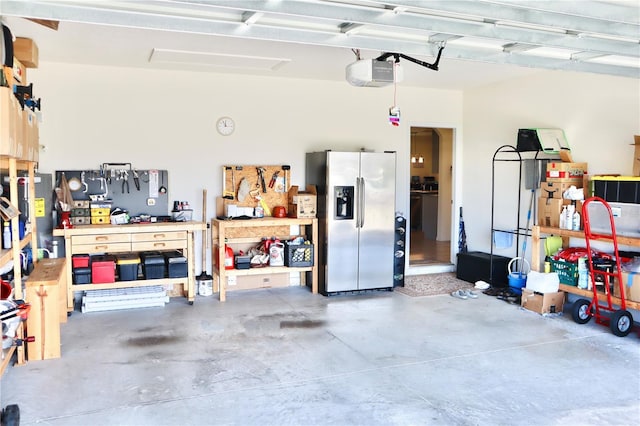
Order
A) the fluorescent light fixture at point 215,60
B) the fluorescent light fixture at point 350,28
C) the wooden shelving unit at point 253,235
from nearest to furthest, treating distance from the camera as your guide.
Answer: the fluorescent light fixture at point 350,28, the fluorescent light fixture at point 215,60, the wooden shelving unit at point 253,235

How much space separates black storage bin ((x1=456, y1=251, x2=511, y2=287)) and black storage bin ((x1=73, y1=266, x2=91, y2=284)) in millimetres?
4697

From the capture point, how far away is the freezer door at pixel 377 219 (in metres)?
6.63

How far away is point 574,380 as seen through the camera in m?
4.00

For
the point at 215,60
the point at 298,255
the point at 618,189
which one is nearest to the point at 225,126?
the point at 215,60

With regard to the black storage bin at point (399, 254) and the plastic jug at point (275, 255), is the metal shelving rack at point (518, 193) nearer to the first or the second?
the black storage bin at point (399, 254)

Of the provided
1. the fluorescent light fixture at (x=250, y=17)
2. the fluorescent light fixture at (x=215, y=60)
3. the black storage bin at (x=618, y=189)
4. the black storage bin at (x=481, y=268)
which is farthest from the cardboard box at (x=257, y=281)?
the fluorescent light fixture at (x=250, y=17)

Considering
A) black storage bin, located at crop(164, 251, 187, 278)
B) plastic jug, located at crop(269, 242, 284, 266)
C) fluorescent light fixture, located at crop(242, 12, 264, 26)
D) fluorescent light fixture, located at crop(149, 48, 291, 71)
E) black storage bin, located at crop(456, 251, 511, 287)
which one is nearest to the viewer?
fluorescent light fixture, located at crop(242, 12, 264, 26)

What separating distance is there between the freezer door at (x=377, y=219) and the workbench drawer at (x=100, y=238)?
272cm

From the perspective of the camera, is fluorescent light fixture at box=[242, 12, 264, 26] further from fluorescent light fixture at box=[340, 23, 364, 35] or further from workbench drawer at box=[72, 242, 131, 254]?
workbench drawer at box=[72, 242, 131, 254]

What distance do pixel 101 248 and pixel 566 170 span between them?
4977 millimetres

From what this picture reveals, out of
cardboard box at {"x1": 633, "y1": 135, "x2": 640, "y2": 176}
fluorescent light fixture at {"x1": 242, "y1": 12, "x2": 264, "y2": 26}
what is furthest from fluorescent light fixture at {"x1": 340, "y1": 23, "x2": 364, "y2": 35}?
cardboard box at {"x1": 633, "y1": 135, "x2": 640, "y2": 176}

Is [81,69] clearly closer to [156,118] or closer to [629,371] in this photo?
[156,118]

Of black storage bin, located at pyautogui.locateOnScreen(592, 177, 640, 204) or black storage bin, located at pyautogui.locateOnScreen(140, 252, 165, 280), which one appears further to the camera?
black storage bin, located at pyautogui.locateOnScreen(140, 252, 165, 280)

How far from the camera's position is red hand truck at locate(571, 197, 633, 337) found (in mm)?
5016
